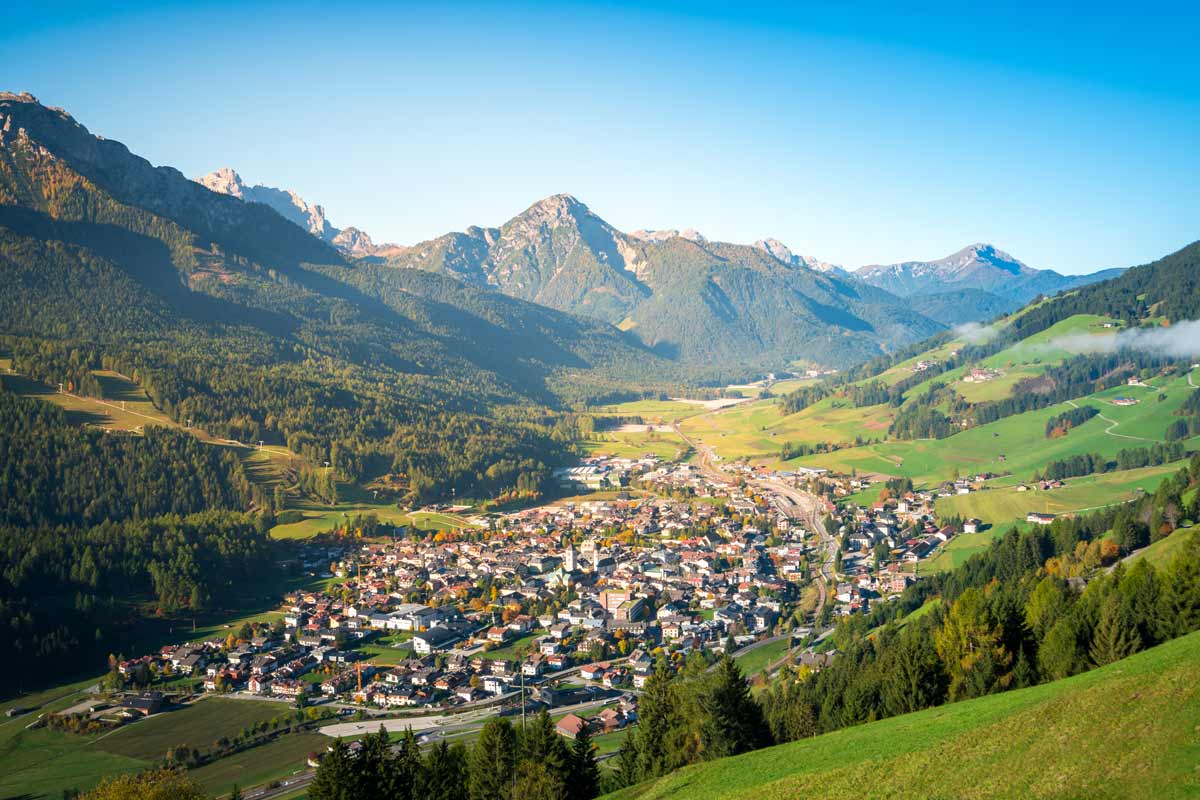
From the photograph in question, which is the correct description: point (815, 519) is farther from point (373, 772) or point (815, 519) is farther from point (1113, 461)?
point (373, 772)

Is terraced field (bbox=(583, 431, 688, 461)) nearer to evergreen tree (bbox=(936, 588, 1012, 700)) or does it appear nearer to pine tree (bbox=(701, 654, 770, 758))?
evergreen tree (bbox=(936, 588, 1012, 700))

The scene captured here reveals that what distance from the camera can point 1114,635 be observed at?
2830 cm

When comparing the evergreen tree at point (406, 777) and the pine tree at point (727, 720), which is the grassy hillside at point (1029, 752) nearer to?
the pine tree at point (727, 720)

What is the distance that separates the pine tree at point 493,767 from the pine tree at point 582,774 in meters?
2.15

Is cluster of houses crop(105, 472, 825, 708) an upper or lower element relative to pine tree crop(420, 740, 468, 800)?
lower

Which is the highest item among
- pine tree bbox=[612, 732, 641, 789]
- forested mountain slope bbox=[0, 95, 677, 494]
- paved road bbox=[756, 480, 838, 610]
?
forested mountain slope bbox=[0, 95, 677, 494]

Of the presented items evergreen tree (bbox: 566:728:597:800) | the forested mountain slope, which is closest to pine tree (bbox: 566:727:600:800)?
evergreen tree (bbox: 566:728:597:800)

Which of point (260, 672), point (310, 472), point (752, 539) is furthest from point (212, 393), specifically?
point (752, 539)

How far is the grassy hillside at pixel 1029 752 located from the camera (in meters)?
15.6

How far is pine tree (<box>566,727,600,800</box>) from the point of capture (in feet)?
94.6

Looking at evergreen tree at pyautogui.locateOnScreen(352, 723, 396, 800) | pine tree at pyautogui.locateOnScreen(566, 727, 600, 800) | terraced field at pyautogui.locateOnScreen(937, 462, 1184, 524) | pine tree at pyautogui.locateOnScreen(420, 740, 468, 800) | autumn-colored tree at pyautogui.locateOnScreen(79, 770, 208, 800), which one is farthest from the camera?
terraced field at pyautogui.locateOnScreen(937, 462, 1184, 524)

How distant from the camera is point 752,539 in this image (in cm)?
8900

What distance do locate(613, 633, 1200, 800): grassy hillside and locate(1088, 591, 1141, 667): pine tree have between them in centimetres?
436

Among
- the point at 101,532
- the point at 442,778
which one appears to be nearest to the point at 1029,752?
the point at 442,778
